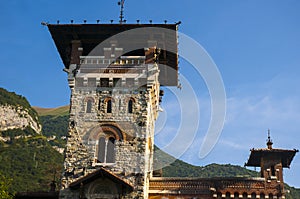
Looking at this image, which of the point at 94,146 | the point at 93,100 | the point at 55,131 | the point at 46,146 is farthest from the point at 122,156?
the point at 55,131

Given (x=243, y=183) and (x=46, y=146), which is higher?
(x=46, y=146)

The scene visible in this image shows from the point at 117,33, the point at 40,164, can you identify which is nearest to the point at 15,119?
the point at 40,164

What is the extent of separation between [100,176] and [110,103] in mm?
4386

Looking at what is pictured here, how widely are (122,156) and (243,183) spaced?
6.91m

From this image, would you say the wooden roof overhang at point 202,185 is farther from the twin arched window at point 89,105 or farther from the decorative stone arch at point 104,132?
the twin arched window at point 89,105

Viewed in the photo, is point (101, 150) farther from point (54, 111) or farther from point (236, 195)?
point (54, 111)

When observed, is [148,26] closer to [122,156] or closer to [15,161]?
[122,156]

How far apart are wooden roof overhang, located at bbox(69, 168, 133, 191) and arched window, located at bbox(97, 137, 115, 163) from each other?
1.30m

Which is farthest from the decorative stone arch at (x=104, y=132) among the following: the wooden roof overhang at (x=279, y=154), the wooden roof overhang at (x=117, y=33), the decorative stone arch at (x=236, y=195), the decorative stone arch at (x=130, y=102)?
the wooden roof overhang at (x=279, y=154)

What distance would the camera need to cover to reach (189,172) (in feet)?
193

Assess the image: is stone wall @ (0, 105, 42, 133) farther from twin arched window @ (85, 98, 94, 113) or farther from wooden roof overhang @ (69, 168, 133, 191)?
wooden roof overhang @ (69, 168, 133, 191)

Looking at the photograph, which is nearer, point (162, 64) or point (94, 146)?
point (94, 146)

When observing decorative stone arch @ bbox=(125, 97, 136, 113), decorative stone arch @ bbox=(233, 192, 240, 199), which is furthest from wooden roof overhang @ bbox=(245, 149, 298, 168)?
decorative stone arch @ bbox=(125, 97, 136, 113)

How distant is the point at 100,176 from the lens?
21750 mm
